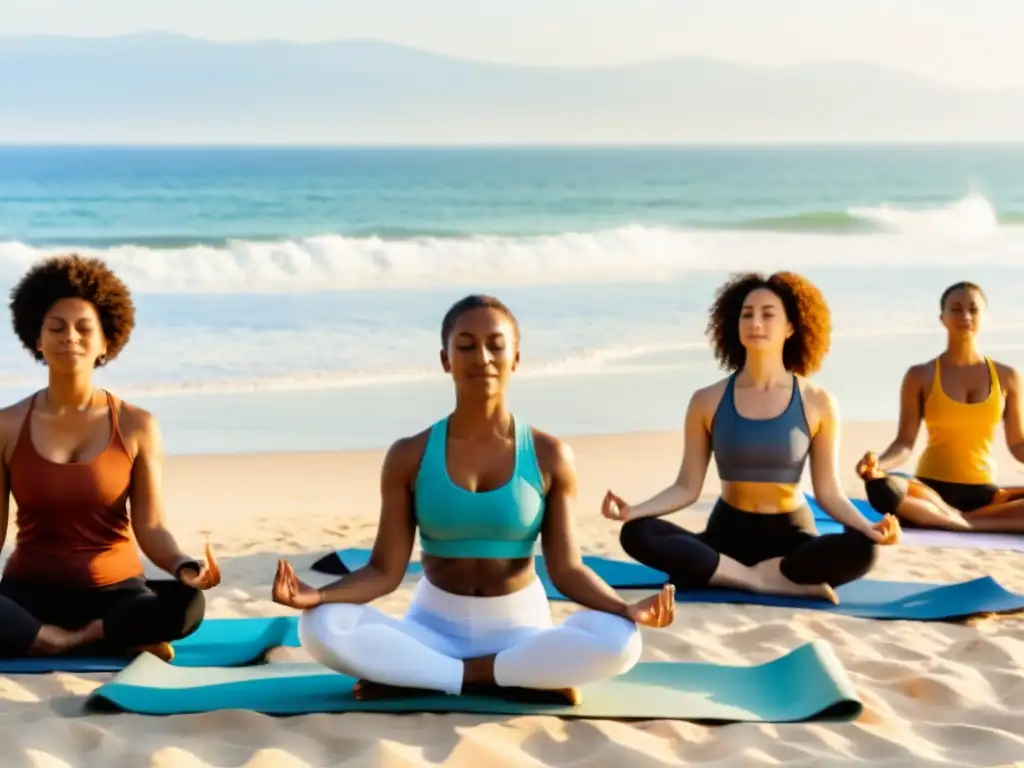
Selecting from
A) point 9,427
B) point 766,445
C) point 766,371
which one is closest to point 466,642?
point 9,427

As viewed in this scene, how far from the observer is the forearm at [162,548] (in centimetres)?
513

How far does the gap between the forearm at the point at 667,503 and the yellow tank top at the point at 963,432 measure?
2198 millimetres

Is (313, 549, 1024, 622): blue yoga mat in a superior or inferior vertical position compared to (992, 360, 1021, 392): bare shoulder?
inferior

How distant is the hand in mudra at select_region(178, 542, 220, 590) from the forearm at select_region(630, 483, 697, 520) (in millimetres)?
2262

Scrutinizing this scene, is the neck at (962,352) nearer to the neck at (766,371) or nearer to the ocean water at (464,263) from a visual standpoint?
the neck at (766,371)

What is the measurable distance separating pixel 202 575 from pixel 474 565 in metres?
0.92

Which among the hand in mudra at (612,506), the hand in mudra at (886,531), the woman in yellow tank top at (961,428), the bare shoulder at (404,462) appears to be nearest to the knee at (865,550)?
the hand in mudra at (886,531)

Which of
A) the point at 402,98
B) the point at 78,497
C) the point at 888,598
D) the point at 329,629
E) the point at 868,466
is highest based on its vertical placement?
the point at 402,98

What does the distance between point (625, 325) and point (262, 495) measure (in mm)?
9963

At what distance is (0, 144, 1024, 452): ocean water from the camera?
45.3ft

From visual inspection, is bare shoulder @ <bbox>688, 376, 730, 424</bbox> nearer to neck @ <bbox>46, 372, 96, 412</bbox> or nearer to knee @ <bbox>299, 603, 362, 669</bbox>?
knee @ <bbox>299, 603, 362, 669</bbox>

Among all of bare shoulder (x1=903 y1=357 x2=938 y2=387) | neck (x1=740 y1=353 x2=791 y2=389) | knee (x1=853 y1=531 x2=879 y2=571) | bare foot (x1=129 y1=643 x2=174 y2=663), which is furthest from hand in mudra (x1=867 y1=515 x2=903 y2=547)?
bare foot (x1=129 y1=643 x2=174 y2=663)

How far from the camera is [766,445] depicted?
650cm

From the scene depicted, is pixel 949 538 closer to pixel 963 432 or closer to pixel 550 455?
pixel 963 432
